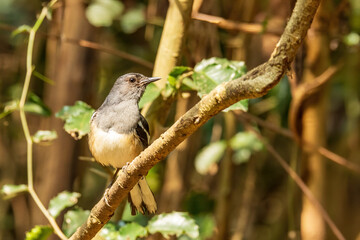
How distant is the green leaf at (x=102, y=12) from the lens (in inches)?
119

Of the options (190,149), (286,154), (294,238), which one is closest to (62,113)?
(190,149)

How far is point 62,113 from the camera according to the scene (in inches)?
102

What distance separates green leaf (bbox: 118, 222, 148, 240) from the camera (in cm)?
231

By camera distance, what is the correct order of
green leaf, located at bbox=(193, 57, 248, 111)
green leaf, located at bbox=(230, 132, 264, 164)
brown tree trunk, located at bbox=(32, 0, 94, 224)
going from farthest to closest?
green leaf, located at bbox=(230, 132, 264, 164) < brown tree trunk, located at bbox=(32, 0, 94, 224) < green leaf, located at bbox=(193, 57, 248, 111)

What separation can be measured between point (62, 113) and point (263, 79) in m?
1.43

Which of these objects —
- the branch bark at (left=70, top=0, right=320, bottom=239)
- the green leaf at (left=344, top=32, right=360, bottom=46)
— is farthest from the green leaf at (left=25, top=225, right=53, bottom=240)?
the green leaf at (left=344, top=32, right=360, bottom=46)

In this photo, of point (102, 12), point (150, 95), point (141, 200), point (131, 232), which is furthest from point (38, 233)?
point (102, 12)

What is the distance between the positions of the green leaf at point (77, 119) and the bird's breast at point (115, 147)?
0.15m

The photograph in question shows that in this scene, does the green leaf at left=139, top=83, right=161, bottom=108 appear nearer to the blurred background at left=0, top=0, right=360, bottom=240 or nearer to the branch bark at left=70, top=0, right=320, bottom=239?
the blurred background at left=0, top=0, right=360, bottom=240

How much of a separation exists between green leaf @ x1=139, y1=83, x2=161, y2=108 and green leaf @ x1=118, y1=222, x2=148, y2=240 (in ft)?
1.76

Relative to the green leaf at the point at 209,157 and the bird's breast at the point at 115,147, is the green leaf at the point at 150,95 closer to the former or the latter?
the bird's breast at the point at 115,147

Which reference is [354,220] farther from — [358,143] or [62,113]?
[62,113]

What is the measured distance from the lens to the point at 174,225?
237 cm

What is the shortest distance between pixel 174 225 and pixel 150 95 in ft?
1.89
